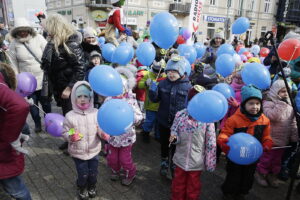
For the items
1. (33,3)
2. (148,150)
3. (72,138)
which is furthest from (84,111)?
(33,3)

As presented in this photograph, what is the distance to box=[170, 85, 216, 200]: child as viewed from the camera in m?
2.41

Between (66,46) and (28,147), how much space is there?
76.0 inches

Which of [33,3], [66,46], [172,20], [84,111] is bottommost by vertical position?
[84,111]

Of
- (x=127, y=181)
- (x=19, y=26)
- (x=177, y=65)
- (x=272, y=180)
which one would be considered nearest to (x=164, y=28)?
(x=177, y=65)

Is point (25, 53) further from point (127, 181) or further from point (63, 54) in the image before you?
point (127, 181)

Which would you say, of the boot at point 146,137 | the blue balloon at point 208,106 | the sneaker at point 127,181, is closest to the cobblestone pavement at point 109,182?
the sneaker at point 127,181

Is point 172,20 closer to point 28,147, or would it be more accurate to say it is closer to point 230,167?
point 230,167

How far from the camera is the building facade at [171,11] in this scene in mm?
21297

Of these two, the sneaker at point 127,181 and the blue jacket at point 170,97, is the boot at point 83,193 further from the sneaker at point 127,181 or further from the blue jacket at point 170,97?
the blue jacket at point 170,97

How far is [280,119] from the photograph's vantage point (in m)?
2.77

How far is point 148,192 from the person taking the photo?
2844 millimetres

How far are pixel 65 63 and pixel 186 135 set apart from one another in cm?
187

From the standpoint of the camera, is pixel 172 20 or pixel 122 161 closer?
pixel 122 161

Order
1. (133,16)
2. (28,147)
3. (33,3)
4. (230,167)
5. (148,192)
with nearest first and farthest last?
(230,167)
(148,192)
(28,147)
(33,3)
(133,16)
